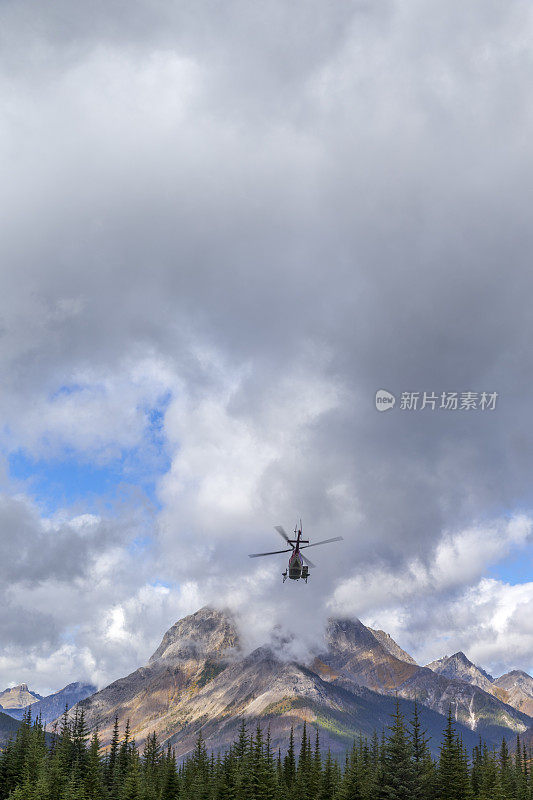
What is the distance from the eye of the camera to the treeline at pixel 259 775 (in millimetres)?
90125

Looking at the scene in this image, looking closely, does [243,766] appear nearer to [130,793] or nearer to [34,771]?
[130,793]

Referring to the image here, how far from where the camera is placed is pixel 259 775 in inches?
4193

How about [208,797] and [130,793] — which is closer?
[130,793]

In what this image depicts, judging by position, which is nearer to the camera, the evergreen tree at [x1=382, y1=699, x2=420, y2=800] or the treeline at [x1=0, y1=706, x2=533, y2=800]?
the evergreen tree at [x1=382, y1=699, x2=420, y2=800]

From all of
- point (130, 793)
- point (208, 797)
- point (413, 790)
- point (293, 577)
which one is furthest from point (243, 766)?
point (293, 577)

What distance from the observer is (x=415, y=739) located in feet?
302

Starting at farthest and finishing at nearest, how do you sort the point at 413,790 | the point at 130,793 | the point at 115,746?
the point at 115,746 → the point at 130,793 → the point at 413,790

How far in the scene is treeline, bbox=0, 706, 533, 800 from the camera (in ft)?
296

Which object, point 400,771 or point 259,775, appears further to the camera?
point 259,775

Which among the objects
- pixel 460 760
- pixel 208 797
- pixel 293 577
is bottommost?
pixel 208 797

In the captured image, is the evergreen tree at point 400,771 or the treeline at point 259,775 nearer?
the evergreen tree at point 400,771

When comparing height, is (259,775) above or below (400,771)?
below

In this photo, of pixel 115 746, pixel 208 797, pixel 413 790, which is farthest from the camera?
pixel 115 746

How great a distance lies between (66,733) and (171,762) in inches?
1134
